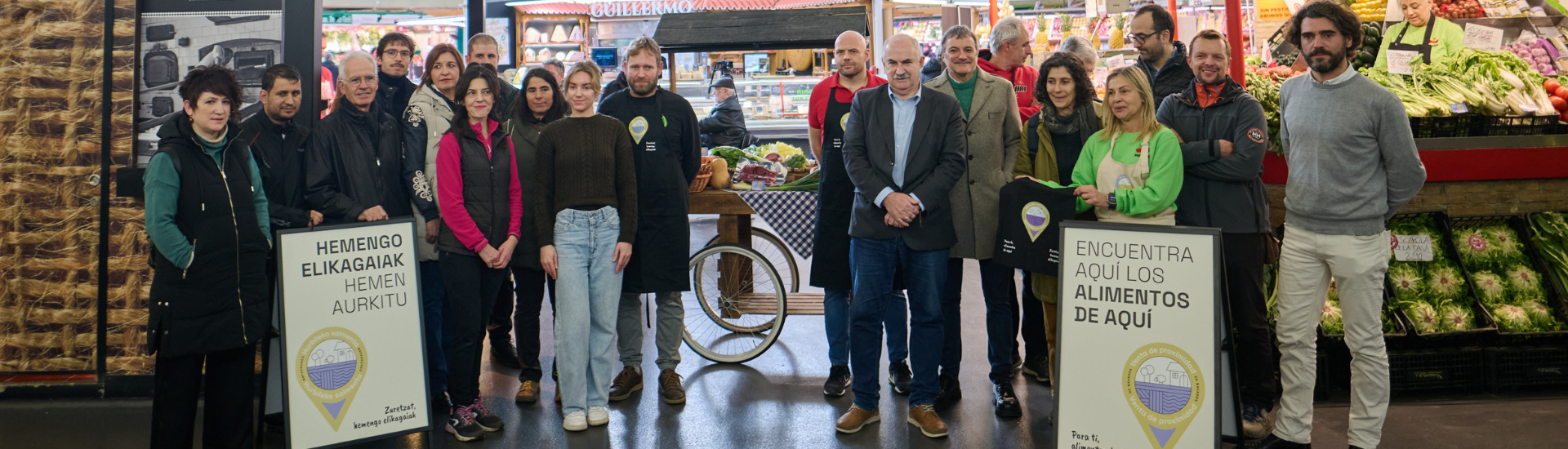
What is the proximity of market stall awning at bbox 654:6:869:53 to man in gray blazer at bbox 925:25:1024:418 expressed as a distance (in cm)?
231

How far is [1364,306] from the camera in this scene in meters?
3.00

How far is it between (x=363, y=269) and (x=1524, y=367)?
4.60 metres

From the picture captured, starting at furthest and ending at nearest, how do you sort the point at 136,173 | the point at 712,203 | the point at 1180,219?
the point at 712,203 < the point at 136,173 < the point at 1180,219

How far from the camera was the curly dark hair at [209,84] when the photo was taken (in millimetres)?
2734

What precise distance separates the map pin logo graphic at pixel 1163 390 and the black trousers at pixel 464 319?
7.42 feet

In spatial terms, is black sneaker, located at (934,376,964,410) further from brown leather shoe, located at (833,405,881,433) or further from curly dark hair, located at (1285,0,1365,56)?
curly dark hair, located at (1285,0,1365,56)

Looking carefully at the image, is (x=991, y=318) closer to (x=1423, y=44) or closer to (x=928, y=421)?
(x=928, y=421)

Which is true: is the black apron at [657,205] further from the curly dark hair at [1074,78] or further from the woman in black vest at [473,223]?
the curly dark hair at [1074,78]

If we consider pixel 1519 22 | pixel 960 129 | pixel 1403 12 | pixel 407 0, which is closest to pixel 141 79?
pixel 960 129

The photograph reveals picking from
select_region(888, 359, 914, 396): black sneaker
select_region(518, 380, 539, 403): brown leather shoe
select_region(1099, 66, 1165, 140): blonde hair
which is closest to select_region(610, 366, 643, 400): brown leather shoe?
select_region(518, 380, 539, 403): brown leather shoe

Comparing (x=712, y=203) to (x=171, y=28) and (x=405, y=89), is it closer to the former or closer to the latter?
(x=405, y=89)

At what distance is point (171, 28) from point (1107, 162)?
12.6ft

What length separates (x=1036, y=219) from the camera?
10.7 feet

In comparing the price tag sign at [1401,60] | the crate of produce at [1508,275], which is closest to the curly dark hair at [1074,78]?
the price tag sign at [1401,60]
